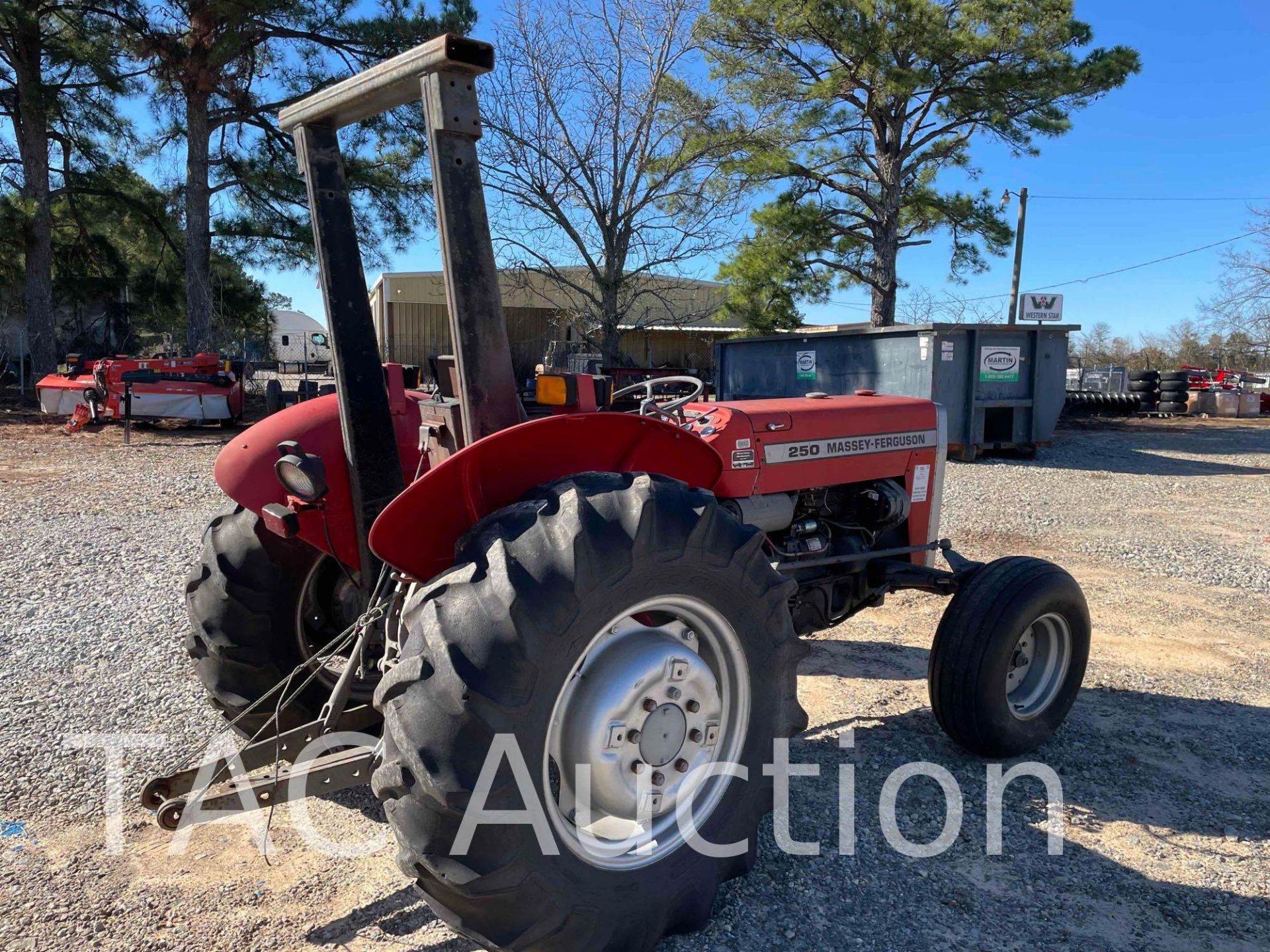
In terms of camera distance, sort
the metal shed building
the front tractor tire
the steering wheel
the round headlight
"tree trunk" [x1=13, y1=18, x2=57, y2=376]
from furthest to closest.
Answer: the metal shed building
"tree trunk" [x1=13, y1=18, x2=57, y2=376]
the steering wheel
the round headlight
the front tractor tire

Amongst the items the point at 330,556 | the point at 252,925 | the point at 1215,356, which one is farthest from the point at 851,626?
the point at 1215,356

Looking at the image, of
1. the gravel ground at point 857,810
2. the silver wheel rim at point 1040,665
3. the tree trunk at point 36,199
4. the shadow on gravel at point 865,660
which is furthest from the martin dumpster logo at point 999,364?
the tree trunk at point 36,199

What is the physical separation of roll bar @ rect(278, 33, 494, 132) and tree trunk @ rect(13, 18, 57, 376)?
58.0ft

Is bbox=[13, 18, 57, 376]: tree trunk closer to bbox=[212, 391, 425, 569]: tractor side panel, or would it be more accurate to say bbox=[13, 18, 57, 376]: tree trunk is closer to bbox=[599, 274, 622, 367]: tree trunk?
bbox=[599, 274, 622, 367]: tree trunk

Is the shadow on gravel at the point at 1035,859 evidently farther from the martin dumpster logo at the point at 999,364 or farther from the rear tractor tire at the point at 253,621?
the martin dumpster logo at the point at 999,364

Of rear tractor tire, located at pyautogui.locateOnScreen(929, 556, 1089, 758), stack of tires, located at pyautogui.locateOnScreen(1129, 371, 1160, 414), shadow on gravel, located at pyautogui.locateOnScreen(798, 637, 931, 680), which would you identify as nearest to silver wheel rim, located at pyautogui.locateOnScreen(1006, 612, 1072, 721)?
rear tractor tire, located at pyautogui.locateOnScreen(929, 556, 1089, 758)

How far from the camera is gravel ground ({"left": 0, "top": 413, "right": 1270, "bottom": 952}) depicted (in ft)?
7.95

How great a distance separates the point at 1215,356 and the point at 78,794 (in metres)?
41.1

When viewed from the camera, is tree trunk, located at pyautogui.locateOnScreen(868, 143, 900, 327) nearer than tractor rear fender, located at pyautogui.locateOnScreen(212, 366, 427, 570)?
No

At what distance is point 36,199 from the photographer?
17.4m

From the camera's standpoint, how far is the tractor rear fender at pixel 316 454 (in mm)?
2682

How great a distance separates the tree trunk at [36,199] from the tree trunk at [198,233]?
2.58 metres

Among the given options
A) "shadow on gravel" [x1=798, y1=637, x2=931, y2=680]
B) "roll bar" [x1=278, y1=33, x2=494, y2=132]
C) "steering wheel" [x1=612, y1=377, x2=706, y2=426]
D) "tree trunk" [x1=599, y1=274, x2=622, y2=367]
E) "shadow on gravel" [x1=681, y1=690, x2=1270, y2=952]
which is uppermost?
"tree trunk" [x1=599, y1=274, x2=622, y2=367]

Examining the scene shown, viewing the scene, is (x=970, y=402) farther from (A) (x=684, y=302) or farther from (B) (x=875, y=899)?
(B) (x=875, y=899)
